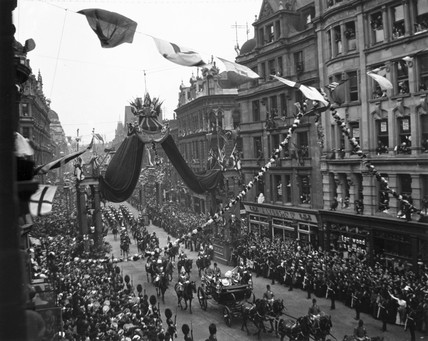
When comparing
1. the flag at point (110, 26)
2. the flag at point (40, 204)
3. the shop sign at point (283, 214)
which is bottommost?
the shop sign at point (283, 214)

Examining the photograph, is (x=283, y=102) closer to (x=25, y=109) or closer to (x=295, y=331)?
(x=295, y=331)

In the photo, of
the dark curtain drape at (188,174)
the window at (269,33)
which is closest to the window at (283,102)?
the window at (269,33)

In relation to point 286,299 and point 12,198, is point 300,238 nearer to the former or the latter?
point 286,299

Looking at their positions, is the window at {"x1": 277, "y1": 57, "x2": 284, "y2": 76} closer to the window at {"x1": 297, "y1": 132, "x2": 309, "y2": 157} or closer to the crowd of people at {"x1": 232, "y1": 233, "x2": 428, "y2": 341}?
the window at {"x1": 297, "y1": 132, "x2": 309, "y2": 157}

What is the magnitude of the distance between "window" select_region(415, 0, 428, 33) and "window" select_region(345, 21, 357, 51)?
15.3 ft

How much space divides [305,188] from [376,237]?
8.43 m

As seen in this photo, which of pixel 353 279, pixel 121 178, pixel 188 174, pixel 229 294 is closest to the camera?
pixel 229 294

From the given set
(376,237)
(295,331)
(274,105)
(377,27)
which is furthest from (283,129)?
(295,331)

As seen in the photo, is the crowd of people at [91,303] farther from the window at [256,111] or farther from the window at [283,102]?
the window at [256,111]

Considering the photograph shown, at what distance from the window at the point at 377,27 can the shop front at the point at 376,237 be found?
1091 cm

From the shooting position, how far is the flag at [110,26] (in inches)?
404

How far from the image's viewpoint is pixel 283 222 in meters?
37.1

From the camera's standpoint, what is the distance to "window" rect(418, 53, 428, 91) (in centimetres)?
2422

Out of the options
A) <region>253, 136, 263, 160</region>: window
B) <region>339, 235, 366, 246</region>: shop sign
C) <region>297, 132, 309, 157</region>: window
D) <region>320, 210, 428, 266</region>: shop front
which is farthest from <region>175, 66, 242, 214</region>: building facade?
<region>339, 235, 366, 246</region>: shop sign
